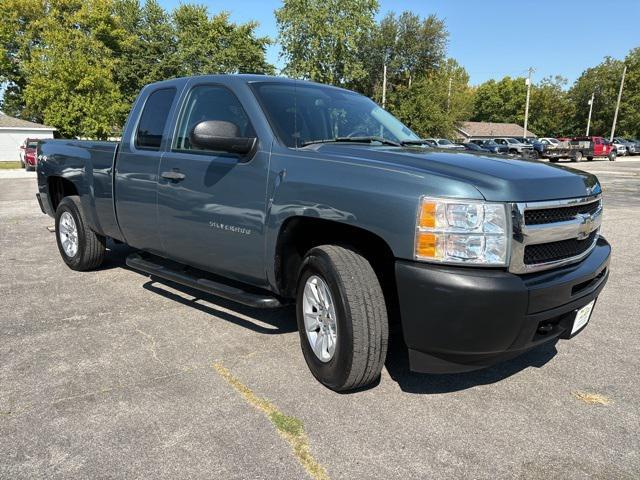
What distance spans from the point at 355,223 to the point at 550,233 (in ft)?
3.34

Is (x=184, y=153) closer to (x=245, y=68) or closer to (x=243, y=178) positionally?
(x=243, y=178)

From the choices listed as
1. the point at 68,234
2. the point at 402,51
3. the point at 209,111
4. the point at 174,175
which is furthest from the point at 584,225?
the point at 402,51

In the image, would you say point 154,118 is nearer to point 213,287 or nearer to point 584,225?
point 213,287

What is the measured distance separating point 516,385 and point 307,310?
1398mm

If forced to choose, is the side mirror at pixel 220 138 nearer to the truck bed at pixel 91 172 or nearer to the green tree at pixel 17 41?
the truck bed at pixel 91 172

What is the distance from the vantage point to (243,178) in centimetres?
341

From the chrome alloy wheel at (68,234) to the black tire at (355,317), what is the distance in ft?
12.6

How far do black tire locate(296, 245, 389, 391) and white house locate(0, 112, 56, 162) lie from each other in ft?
151

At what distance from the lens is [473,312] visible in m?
2.43

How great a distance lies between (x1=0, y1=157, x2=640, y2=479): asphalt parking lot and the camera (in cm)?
240

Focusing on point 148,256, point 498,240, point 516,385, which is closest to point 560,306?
point 498,240

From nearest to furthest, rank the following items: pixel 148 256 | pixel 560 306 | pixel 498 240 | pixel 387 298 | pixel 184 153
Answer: pixel 498 240
pixel 560 306
pixel 387 298
pixel 184 153
pixel 148 256

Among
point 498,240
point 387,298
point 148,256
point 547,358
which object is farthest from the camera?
point 148,256

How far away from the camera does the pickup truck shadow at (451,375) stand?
3191mm
